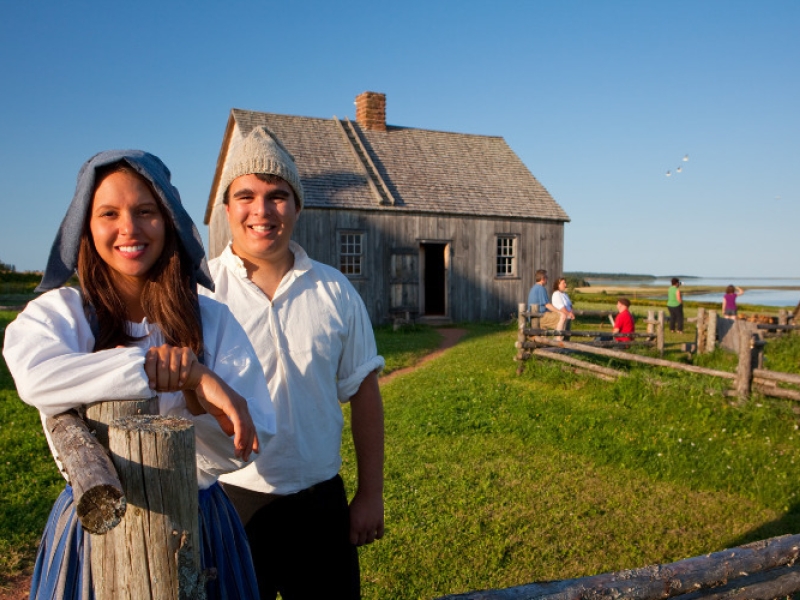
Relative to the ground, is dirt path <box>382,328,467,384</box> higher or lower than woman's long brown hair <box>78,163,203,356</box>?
lower

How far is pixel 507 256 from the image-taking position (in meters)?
20.8

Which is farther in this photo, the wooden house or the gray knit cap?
the wooden house

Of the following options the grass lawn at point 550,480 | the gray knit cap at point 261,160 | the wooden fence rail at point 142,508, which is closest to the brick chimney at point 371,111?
the grass lawn at point 550,480

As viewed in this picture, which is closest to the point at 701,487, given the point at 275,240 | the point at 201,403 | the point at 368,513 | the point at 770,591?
the point at 770,591

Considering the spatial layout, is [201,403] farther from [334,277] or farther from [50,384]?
[334,277]

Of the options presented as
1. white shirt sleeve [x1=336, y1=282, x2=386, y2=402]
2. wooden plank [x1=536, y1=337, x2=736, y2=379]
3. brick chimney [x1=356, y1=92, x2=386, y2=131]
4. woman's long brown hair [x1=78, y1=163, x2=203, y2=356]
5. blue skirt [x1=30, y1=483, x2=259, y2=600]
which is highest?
brick chimney [x1=356, y1=92, x2=386, y2=131]

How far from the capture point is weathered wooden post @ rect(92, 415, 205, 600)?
1.37m

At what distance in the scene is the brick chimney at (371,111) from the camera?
21391 mm

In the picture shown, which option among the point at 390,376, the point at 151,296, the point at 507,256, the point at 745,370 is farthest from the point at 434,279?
the point at 151,296

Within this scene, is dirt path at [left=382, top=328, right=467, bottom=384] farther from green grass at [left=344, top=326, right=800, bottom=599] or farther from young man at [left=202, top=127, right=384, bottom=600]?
young man at [left=202, top=127, right=384, bottom=600]

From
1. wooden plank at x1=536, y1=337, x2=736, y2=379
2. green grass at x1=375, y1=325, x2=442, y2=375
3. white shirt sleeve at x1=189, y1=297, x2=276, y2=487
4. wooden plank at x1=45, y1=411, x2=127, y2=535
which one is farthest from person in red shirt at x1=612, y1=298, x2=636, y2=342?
wooden plank at x1=45, y1=411, x2=127, y2=535

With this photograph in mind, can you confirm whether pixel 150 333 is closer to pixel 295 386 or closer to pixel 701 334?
pixel 295 386

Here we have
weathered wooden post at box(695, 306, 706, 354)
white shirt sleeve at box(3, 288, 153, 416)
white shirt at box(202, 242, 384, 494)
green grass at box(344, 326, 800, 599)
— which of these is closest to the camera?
white shirt sleeve at box(3, 288, 153, 416)

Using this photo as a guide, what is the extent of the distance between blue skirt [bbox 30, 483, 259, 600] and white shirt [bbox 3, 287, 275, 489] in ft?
0.36
